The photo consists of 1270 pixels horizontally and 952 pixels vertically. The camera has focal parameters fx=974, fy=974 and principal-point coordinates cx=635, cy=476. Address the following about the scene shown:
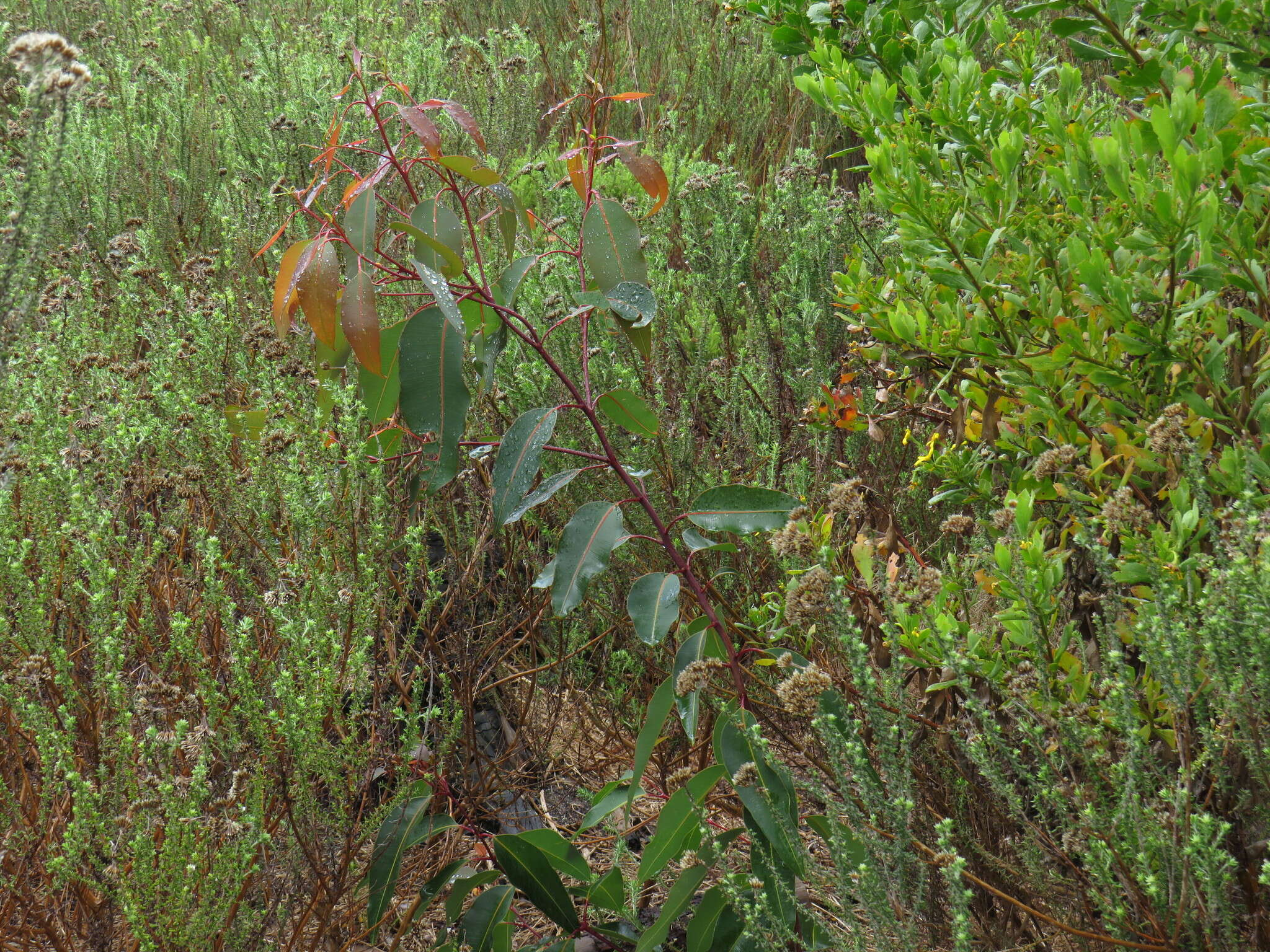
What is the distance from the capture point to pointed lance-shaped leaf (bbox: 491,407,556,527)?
4.66 feet

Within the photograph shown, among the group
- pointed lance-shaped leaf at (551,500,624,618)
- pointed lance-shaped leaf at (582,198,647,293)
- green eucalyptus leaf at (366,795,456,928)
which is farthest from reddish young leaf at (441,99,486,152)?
green eucalyptus leaf at (366,795,456,928)

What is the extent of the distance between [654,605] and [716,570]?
3.28ft

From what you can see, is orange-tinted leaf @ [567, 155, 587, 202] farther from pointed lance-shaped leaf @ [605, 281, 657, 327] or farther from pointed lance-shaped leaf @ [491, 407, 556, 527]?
pointed lance-shaped leaf @ [491, 407, 556, 527]

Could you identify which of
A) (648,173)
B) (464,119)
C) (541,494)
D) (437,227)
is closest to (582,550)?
(541,494)

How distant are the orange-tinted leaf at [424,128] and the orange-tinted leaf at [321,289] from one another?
9.8 inches

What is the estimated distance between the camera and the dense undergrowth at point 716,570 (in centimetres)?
122

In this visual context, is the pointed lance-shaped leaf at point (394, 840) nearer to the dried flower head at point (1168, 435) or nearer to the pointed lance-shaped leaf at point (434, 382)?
the pointed lance-shaped leaf at point (434, 382)

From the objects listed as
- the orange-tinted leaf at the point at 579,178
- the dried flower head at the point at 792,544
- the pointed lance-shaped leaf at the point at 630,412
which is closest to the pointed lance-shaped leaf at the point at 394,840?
the pointed lance-shaped leaf at the point at 630,412

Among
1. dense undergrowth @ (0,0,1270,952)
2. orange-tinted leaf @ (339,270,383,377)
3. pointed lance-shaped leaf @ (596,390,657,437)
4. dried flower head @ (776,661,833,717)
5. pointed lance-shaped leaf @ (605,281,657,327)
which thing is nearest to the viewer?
dried flower head @ (776,661,833,717)

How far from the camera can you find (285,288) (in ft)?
4.44

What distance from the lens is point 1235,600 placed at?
3.49ft

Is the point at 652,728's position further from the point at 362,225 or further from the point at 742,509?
the point at 362,225

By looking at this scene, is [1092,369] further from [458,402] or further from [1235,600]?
[458,402]

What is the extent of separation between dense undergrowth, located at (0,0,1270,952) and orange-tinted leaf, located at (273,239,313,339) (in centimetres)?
4
